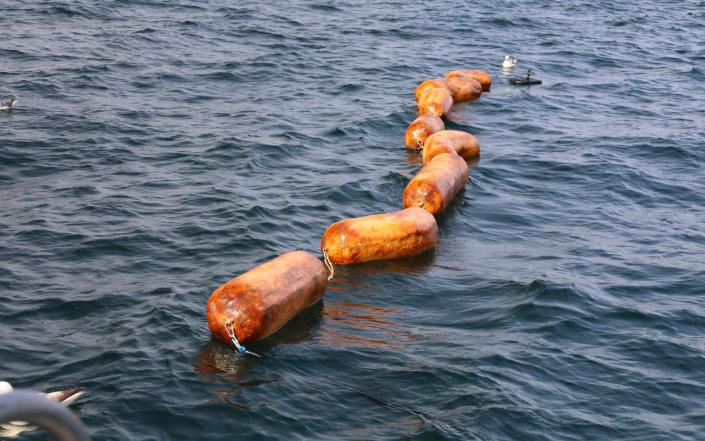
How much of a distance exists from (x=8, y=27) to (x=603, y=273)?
2020cm

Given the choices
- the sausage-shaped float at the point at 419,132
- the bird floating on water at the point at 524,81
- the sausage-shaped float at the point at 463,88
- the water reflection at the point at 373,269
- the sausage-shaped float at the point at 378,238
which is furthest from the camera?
the bird floating on water at the point at 524,81

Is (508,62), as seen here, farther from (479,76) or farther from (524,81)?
(479,76)

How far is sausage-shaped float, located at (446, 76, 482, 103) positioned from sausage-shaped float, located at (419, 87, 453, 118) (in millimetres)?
1614

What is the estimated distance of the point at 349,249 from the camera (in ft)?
42.7

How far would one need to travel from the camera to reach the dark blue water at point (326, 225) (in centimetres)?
966

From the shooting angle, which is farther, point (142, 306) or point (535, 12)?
point (535, 12)

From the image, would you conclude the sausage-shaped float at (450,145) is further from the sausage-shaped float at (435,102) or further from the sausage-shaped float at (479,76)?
the sausage-shaped float at (479,76)

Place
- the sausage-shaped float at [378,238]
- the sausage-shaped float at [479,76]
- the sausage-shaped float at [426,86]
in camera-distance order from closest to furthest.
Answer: the sausage-shaped float at [378,238] → the sausage-shaped float at [426,86] → the sausage-shaped float at [479,76]

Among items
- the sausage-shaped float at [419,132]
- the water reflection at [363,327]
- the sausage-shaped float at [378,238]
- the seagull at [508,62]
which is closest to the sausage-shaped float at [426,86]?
the sausage-shaped float at [419,132]

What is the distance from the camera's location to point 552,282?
511 inches

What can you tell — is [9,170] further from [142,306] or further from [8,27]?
[8,27]

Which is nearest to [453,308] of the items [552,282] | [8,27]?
[552,282]

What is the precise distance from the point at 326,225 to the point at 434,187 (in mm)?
1884

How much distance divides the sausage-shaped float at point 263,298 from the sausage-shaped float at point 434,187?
3923 millimetres
